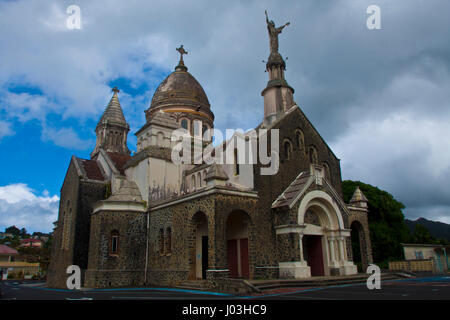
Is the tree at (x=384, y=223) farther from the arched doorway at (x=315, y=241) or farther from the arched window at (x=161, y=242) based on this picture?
the arched window at (x=161, y=242)

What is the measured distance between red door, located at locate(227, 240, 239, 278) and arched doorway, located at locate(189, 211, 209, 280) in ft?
4.94

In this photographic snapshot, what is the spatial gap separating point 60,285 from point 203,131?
681 inches

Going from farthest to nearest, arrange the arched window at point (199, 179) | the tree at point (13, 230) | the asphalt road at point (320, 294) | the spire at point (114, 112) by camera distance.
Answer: the tree at point (13, 230) < the spire at point (114, 112) < the arched window at point (199, 179) < the asphalt road at point (320, 294)

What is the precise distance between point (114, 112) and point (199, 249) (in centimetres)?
2528

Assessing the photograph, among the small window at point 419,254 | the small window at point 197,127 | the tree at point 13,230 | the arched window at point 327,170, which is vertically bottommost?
the small window at point 419,254

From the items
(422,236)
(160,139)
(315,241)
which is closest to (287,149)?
(315,241)

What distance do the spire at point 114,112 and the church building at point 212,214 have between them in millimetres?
12543

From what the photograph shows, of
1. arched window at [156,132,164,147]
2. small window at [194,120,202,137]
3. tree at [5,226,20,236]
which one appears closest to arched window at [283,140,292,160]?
arched window at [156,132,164,147]

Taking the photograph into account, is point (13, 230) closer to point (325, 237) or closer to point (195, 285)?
point (195, 285)

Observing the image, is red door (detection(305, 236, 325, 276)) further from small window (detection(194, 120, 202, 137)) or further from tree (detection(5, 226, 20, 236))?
tree (detection(5, 226, 20, 236))

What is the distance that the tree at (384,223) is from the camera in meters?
35.8

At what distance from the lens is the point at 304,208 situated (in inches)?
796

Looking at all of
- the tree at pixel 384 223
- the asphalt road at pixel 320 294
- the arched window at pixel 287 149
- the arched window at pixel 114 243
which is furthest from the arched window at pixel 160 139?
the tree at pixel 384 223
